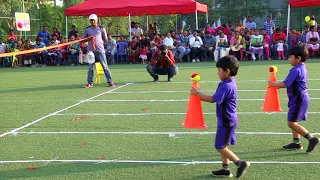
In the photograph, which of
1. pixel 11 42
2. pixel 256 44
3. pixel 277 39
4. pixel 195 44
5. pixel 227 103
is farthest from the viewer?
pixel 11 42

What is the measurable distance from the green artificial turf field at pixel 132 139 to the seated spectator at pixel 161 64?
2748 mm

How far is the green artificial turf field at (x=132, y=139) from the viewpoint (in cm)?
559

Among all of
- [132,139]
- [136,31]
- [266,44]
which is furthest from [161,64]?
[136,31]

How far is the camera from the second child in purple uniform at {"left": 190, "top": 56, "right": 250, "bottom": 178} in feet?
16.9

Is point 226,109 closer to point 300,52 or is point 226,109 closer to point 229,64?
Answer: point 229,64

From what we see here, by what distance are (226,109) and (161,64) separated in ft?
32.8

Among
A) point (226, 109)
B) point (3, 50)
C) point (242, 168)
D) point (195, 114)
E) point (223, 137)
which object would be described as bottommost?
point (242, 168)

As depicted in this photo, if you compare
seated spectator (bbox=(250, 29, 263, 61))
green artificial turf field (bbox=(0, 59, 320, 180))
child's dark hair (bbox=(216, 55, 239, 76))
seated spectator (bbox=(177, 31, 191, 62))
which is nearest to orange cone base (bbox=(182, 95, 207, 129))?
green artificial turf field (bbox=(0, 59, 320, 180))

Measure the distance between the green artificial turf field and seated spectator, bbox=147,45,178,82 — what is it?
2.75 meters

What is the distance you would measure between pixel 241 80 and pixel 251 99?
4.01m

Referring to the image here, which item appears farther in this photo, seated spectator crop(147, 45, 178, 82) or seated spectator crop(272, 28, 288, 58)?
seated spectator crop(272, 28, 288, 58)

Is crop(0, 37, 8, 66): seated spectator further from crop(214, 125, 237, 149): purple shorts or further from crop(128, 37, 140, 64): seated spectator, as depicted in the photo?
crop(214, 125, 237, 149): purple shorts

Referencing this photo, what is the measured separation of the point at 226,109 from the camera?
5.27 metres

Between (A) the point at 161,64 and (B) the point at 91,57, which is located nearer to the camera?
→ (B) the point at 91,57
